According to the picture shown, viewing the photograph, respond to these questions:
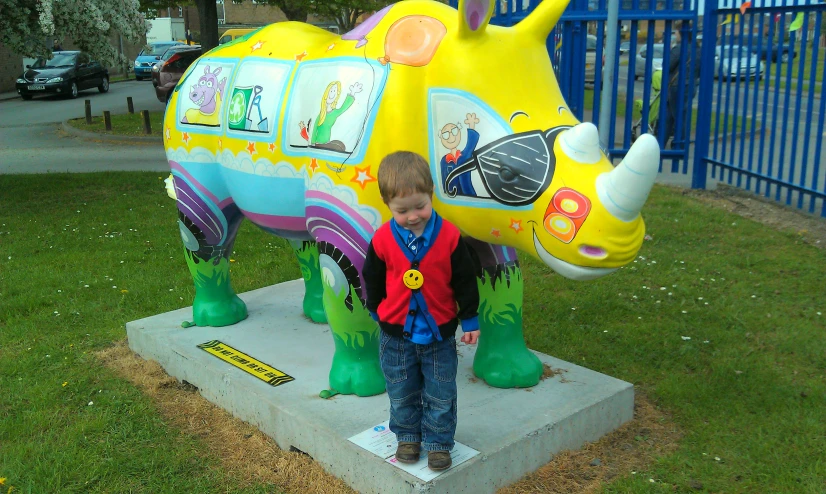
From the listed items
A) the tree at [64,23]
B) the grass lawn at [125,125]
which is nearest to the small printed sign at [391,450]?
the tree at [64,23]

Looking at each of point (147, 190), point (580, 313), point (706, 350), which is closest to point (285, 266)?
point (580, 313)

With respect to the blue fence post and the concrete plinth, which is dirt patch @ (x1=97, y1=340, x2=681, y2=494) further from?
the blue fence post

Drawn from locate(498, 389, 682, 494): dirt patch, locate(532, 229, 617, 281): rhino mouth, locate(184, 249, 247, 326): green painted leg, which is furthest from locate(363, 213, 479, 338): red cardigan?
locate(184, 249, 247, 326): green painted leg

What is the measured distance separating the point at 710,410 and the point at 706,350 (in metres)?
0.83

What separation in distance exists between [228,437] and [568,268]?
1.91 meters

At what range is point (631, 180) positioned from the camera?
268cm

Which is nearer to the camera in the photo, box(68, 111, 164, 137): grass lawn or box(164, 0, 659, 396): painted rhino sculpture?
box(164, 0, 659, 396): painted rhino sculpture

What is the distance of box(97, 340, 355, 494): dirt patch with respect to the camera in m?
3.36

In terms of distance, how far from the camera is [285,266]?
21.7 feet

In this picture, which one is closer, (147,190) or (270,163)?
(270,163)

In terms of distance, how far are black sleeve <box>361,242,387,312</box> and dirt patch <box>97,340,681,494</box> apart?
902mm

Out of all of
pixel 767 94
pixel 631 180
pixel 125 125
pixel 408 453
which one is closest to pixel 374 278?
pixel 408 453

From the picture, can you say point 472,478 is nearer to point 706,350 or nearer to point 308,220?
point 308,220

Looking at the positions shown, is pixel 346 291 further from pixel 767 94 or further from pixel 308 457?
pixel 767 94
